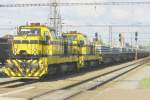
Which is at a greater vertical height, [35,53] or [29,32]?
[29,32]

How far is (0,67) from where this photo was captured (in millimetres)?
35781

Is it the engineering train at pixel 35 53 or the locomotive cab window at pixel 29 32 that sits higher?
the locomotive cab window at pixel 29 32

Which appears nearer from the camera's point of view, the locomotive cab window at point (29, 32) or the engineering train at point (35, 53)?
the engineering train at point (35, 53)

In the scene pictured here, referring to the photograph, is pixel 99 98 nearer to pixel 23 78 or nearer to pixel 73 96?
pixel 73 96

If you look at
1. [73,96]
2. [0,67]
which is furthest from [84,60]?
[73,96]

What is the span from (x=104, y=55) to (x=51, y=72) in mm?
23016

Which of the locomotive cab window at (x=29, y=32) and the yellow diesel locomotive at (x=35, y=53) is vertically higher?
the locomotive cab window at (x=29, y=32)

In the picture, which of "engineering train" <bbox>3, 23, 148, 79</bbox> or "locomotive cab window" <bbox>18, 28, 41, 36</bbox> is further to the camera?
"locomotive cab window" <bbox>18, 28, 41, 36</bbox>

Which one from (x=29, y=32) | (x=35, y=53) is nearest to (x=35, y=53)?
(x=35, y=53)

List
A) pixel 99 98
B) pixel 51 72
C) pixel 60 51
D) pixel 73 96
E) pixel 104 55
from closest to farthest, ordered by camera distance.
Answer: pixel 99 98 → pixel 73 96 → pixel 51 72 → pixel 60 51 → pixel 104 55

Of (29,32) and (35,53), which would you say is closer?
(35,53)

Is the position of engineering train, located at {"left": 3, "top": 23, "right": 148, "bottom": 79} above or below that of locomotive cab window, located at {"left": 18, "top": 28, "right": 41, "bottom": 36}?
below

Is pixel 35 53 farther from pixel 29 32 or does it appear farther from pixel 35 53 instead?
pixel 29 32

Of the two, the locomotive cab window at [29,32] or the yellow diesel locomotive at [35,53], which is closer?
the yellow diesel locomotive at [35,53]
